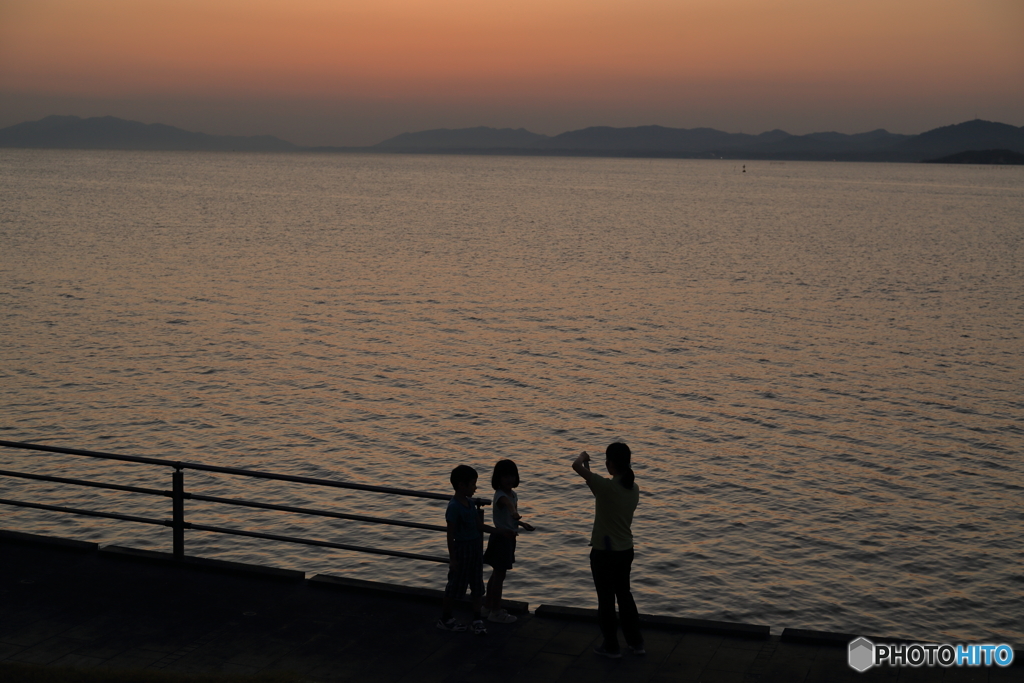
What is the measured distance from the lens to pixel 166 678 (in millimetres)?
7926

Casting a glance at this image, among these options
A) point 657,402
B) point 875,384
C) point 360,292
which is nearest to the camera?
point 657,402

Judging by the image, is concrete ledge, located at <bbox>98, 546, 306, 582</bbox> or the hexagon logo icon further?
concrete ledge, located at <bbox>98, 546, 306, 582</bbox>

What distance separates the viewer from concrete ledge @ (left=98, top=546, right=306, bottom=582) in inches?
409

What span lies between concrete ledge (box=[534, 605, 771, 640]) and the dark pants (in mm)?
597

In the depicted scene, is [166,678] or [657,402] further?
[657,402]

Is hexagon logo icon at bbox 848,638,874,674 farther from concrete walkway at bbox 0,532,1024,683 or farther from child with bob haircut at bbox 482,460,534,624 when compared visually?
child with bob haircut at bbox 482,460,534,624

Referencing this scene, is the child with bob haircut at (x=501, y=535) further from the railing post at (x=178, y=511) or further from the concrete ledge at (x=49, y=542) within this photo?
the concrete ledge at (x=49, y=542)

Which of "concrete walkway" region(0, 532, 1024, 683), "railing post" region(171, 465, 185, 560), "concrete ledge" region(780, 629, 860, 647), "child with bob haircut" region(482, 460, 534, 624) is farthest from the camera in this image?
"railing post" region(171, 465, 185, 560)

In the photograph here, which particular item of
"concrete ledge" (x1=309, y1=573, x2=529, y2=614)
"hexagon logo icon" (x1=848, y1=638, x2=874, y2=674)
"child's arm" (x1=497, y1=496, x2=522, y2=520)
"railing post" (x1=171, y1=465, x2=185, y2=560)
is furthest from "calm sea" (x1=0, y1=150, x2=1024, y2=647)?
"child's arm" (x1=497, y1=496, x2=522, y2=520)

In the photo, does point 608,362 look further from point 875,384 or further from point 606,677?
point 606,677

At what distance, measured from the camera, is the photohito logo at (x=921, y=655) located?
8.43m

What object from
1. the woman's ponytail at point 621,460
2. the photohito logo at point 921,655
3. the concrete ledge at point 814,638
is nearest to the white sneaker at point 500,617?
the woman's ponytail at point 621,460

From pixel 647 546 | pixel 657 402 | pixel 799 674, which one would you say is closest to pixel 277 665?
pixel 799 674

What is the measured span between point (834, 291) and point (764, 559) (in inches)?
1534
